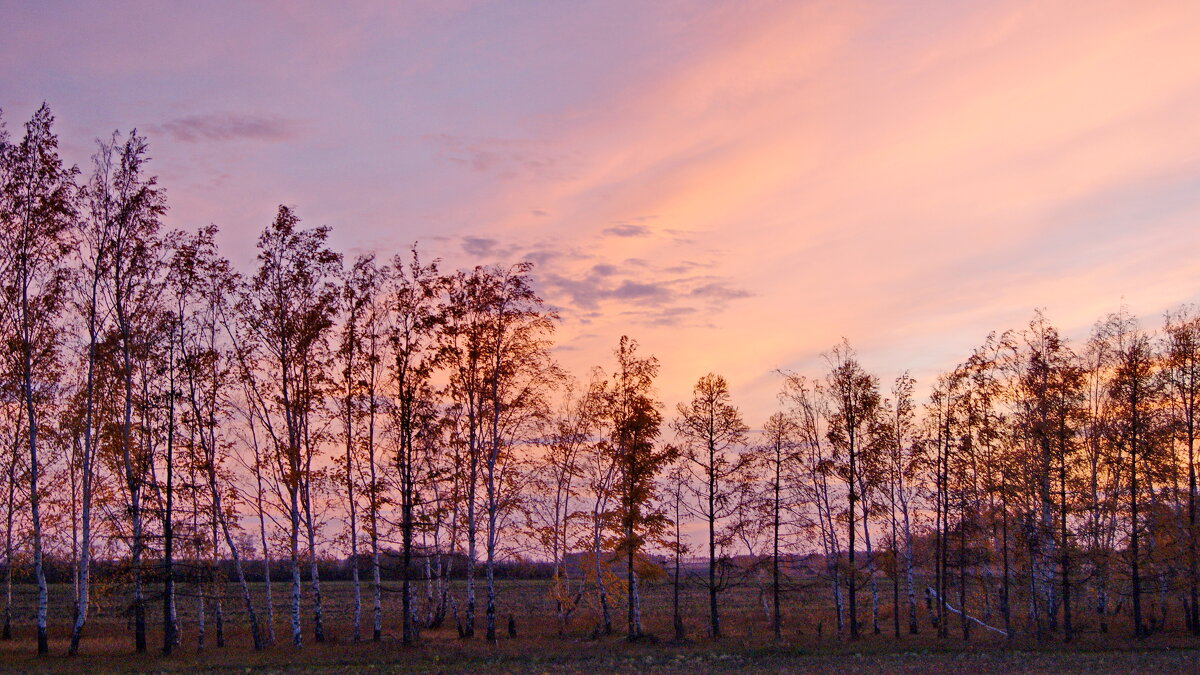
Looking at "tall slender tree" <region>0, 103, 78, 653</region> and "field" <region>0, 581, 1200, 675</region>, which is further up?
"tall slender tree" <region>0, 103, 78, 653</region>

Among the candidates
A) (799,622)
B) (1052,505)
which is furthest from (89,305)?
(799,622)

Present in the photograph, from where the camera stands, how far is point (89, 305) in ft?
121

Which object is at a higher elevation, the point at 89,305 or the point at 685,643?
the point at 89,305

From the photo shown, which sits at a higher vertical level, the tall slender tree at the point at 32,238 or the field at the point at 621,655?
the tall slender tree at the point at 32,238

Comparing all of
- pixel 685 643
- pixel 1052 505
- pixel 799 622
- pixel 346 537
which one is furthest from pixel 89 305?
pixel 799 622

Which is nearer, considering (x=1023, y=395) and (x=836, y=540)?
(x=1023, y=395)

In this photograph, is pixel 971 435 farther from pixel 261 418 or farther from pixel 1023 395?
pixel 261 418

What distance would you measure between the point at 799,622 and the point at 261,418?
4586 cm

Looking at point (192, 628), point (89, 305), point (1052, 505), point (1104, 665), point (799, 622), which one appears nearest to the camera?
point (1104, 665)

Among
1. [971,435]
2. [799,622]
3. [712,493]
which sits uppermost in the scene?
[971,435]

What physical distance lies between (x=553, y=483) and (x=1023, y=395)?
28104 mm

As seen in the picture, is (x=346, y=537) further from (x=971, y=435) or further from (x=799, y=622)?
(x=799, y=622)

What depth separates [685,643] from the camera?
42594mm

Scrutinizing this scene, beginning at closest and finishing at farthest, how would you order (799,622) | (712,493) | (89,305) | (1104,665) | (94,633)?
(1104,665), (89,305), (712,493), (94,633), (799,622)
